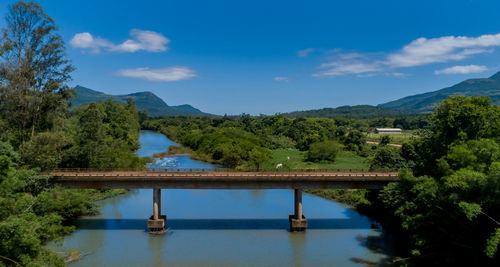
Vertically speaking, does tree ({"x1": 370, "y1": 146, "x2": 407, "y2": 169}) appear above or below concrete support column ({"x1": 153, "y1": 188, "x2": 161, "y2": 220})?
above

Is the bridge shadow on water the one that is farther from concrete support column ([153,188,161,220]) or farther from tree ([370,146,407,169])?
tree ([370,146,407,169])

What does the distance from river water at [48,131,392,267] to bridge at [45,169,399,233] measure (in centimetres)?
251

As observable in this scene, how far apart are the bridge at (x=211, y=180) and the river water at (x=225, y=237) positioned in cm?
251

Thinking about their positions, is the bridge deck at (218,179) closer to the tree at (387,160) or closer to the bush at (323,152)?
the tree at (387,160)

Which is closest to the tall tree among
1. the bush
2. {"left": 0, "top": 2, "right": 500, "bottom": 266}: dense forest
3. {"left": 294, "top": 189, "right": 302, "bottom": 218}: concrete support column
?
{"left": 0, "top": 2, "right": 500, "bottom": 266}: dense forest

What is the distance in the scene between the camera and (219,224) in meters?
34.6

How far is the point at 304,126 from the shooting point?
→ 372ft

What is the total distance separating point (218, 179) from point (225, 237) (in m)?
5.35

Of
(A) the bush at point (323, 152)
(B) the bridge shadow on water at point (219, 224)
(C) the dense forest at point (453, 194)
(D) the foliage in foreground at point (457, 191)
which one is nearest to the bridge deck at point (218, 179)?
(C) the dense forest at point (453, 194)

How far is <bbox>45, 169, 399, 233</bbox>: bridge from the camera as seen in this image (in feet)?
107

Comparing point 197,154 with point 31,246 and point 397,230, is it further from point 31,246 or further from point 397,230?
point 31,246

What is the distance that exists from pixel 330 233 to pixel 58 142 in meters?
26.5

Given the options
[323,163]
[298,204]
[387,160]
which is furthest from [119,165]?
[323,163]

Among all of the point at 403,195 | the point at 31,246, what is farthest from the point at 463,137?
the point at 31,246
